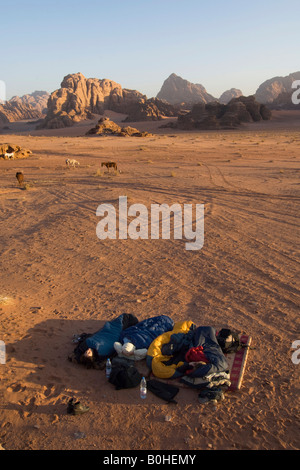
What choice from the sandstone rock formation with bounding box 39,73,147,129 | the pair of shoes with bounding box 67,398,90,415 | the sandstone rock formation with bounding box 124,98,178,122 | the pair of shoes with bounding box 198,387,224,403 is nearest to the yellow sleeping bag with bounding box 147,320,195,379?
the pair of shoes with bounding box 198,387,224,403

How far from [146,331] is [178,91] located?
15618 cm

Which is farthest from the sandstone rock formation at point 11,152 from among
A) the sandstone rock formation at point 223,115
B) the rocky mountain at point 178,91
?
the rocky mountain at point 178,91

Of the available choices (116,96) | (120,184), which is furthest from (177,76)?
(120,184)

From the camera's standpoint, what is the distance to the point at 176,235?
33.6 feet

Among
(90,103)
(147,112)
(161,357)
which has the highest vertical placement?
(90,103)

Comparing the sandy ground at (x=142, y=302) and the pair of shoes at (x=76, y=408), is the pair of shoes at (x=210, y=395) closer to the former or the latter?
the sandy ground at (x=142, y=302)

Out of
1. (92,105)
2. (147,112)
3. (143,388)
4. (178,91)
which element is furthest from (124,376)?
(178,91)

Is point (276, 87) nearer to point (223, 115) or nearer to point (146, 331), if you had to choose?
point (223, 115)

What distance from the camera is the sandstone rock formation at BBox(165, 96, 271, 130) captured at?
177ft

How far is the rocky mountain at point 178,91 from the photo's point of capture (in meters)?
143

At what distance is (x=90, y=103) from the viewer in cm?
8188

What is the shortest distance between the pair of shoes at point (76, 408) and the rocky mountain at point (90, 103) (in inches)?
2629
